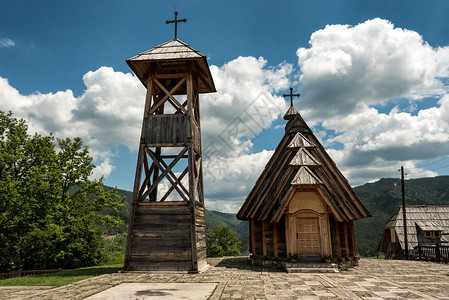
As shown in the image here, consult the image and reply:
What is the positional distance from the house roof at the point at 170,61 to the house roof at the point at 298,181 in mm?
5952

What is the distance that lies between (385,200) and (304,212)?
280 ft

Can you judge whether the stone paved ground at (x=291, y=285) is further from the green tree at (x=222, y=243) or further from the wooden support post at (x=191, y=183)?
the green tree at (x=222, y=243)

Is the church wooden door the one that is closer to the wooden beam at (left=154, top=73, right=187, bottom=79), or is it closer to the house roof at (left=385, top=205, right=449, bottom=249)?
the wooden beam at (left=154, top=73, right=187, bottom=79)

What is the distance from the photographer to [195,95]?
1574 centimetres

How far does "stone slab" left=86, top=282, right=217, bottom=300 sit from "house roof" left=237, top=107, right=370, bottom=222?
5.22 metres

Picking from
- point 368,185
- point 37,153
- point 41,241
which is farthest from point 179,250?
point 368,185

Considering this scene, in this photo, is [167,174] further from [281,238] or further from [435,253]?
[435,253]

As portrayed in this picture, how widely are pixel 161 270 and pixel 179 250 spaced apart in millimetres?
1075

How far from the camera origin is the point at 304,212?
1267 centimetres

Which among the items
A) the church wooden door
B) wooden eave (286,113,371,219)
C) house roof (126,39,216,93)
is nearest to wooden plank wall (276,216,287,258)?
the church wooden door

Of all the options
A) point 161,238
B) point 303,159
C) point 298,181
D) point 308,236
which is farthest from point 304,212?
point 161,238

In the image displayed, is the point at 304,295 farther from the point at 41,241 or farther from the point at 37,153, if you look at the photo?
the point at 37,153

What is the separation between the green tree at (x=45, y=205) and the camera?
18.9 metres

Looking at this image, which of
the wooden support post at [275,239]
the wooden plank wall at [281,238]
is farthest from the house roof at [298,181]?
the wooden plank wall at [281,238]
